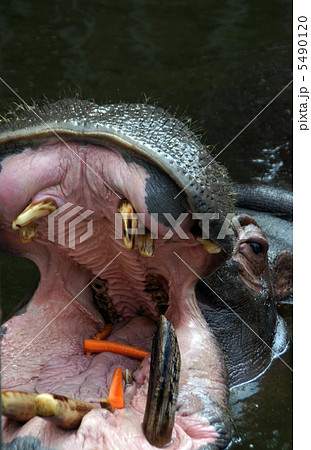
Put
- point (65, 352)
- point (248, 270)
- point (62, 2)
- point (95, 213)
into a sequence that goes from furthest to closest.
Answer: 1. point (62, 2)
2. point (248, 270)
3. point (65, 352)
4. point (95, 213)

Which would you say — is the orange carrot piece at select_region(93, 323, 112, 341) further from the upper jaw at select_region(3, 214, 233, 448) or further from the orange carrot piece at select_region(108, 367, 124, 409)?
the orange carrot piece at select_region(108, 367, 124, 409)

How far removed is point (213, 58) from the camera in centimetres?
454

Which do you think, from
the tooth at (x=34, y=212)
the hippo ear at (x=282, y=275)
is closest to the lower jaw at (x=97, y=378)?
the tooth at (x=34, y=212)

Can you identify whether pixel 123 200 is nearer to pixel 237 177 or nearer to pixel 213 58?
pixel 237 177

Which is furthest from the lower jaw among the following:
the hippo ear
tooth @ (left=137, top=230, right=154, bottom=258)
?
the hippo ear

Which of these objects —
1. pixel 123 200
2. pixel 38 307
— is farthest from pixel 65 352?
pixel 123 200

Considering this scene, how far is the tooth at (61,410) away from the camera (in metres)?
1.69

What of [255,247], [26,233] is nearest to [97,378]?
[26,233]

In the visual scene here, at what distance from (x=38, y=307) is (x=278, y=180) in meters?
2.12

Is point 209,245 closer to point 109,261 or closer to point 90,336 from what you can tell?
point 109,261

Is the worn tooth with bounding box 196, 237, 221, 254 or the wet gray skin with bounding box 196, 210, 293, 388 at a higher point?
the worn tooth with bounding box 196, 237, 221, 254

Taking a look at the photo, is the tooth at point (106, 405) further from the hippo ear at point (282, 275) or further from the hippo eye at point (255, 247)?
the hippo ear at point (282, 275)

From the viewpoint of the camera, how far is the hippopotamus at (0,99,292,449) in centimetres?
180

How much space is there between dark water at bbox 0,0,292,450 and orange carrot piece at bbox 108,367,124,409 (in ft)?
4.21
